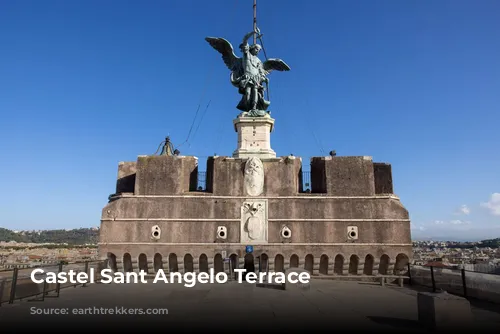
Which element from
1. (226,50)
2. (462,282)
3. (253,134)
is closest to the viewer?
(462,282)

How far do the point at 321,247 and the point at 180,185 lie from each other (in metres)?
9.37

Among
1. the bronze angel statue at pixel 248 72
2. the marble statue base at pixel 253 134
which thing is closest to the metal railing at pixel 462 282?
the marble statue base at pixel 253 134

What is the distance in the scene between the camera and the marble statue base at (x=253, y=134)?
2344 cm

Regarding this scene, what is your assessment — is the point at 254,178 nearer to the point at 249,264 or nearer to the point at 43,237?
the point at 249,264

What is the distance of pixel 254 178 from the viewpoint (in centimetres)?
2166

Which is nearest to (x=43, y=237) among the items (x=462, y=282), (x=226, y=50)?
(x=226, y=50)

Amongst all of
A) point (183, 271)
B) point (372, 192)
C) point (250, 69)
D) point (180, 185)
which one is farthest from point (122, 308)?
point (250, 69)

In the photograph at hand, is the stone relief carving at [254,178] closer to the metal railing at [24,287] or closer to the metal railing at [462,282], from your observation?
the metal railing at [462,282]

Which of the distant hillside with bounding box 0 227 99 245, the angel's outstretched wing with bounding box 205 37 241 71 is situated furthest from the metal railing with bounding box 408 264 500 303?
the distant hillside with bounding box 0 227 99 245

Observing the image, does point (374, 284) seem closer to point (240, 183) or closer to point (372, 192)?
point (372, 192)

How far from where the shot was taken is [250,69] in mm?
24531

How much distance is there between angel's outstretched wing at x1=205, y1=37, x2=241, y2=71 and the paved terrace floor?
1568cm

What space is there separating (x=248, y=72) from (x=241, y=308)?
1722 centimetres

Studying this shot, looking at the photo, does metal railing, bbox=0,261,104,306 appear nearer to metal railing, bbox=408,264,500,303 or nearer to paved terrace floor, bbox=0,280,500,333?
paved terrace floor, bbox=0,280,500,333
